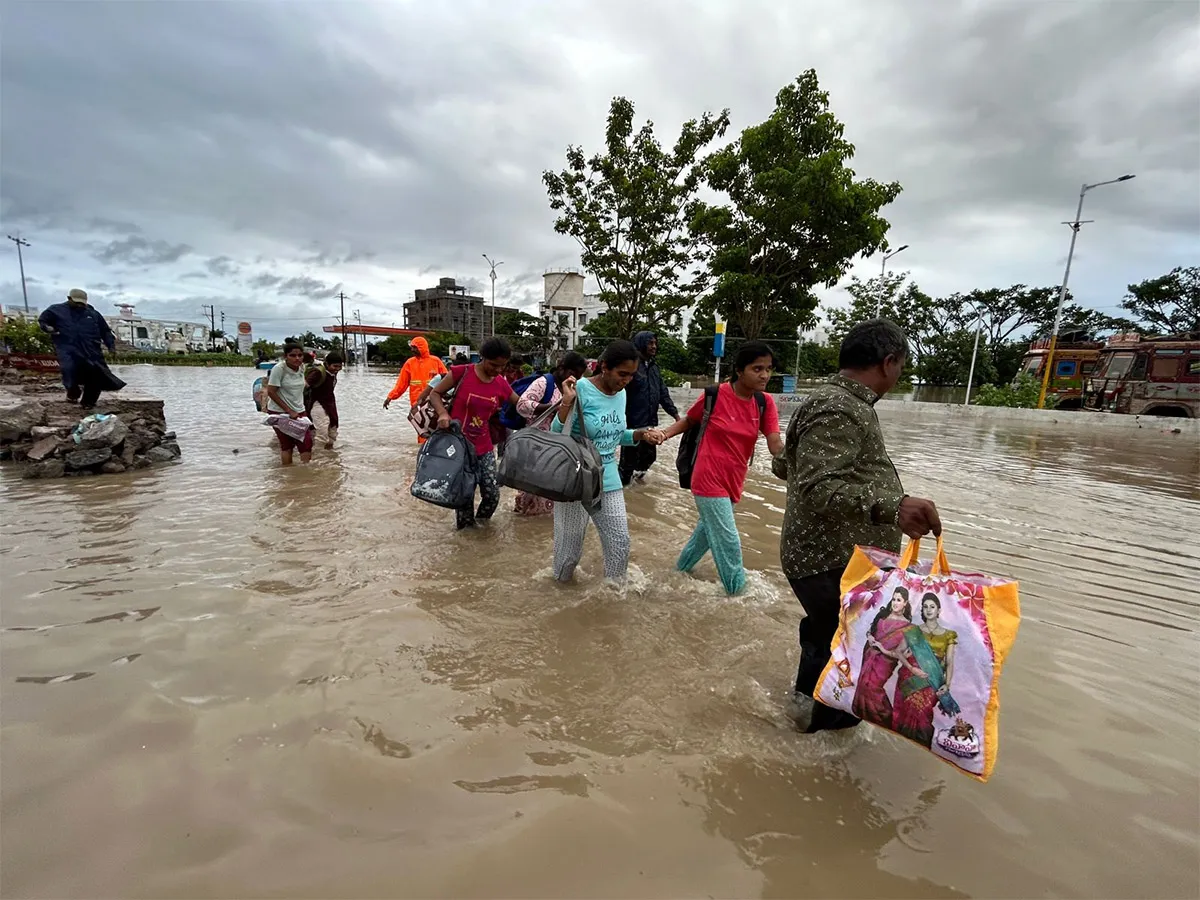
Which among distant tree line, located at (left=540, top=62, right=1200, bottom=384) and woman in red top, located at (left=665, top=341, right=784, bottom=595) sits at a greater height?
distant tree line, located at (left=540, top=62, right=1200, bottom=384)

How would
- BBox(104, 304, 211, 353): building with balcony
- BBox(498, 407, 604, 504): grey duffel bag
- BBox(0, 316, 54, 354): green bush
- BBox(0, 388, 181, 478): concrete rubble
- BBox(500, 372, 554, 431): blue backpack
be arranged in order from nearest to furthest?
BBox(498, 407, 604, 504): grey duffel bag
BBox(500, 372, 554, 431): blue backpack
BBox(0, 388, 181, 478): concrete rubble
BBox(0, 316, 54, 354): green bush
BBox(104, 304, 211, 353): building with balcony

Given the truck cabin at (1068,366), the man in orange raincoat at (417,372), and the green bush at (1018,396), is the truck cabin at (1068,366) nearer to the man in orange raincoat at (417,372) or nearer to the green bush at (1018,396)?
the green bush at (1018,396)

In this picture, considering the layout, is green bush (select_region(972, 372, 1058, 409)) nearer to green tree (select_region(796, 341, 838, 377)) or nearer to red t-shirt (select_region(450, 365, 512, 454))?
green tree (select_region(796, 341, 838, 377))

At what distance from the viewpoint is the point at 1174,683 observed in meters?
2.98

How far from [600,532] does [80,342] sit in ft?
25.1

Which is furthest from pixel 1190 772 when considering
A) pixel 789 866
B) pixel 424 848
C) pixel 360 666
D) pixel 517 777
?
pixel 360 666

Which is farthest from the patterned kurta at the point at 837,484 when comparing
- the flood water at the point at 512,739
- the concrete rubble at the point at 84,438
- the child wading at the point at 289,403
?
the concrete rubble at the point at 84,438

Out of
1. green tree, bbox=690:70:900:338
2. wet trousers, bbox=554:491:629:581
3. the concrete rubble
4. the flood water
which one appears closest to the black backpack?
wet trousers, bbox=554:491:629:581

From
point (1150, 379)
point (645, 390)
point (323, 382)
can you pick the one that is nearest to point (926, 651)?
point (645, 390)

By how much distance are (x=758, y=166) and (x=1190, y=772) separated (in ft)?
56.6

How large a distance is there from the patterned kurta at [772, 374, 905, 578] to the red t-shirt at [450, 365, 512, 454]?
306 cm

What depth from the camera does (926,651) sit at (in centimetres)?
165

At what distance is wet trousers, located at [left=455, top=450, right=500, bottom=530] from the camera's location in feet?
16.4

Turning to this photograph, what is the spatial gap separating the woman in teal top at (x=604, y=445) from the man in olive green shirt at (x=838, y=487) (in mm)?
1383
